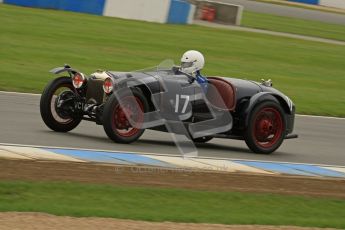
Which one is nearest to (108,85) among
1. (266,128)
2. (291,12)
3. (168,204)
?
(266,128)

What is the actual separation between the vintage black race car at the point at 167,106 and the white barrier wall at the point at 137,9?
19.1 meters

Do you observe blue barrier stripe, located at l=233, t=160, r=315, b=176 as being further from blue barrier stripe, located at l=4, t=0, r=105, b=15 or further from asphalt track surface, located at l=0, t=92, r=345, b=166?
blue barrier stripe, located at l=4, t=0, r=105, b=15

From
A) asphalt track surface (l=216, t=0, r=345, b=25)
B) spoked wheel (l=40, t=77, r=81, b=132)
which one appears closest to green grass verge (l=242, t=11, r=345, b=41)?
asphalt track surface (l=216, t=0, r=345, b=25)

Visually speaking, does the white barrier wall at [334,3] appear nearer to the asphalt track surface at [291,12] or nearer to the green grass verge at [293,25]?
the asphalt track surface at [291,12]

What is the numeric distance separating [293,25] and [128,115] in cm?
3124

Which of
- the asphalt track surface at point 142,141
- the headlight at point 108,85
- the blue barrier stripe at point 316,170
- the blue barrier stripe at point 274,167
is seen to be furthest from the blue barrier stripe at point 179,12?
the headlight at point 108,85

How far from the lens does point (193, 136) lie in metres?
12.3

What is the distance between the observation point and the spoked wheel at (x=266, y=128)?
41.0 ft

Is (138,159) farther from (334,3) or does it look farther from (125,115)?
(334,3)

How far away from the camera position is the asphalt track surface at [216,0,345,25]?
48.0m

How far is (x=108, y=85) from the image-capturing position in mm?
11500

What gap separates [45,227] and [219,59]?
19247 millimetres

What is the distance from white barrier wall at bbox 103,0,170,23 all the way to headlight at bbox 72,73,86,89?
1965 cm

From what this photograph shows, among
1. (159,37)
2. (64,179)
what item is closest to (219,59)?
(159,37)
